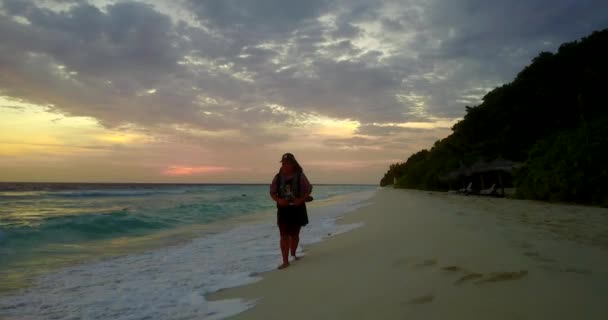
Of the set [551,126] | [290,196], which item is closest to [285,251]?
[290,196]

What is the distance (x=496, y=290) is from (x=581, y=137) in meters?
11.6

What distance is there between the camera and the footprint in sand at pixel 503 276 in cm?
312

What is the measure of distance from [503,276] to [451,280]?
1.41 ft

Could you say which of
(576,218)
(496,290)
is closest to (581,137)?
(576,218)

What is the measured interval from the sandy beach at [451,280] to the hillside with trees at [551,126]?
21.6 feet

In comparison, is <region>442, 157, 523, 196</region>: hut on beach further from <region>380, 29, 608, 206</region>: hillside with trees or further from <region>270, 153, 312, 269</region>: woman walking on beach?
<region>270, 153, 312, 269</region>: woman walking on beach

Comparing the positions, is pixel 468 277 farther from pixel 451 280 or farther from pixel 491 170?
pixel 491 170

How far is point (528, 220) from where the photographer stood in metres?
7.30

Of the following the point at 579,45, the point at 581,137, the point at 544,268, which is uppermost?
the point at 579,45

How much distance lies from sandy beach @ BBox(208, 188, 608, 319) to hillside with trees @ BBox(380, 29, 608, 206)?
6.59 metres

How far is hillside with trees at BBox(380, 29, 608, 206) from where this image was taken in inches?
447

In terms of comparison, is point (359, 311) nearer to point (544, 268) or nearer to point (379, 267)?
point (379, 267)

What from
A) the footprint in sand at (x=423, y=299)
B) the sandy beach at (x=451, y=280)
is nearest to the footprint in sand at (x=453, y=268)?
the sandy beach at (x=451, y=280)

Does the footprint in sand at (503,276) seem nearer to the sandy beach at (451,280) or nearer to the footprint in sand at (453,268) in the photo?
the sandy beach at (451,280)
